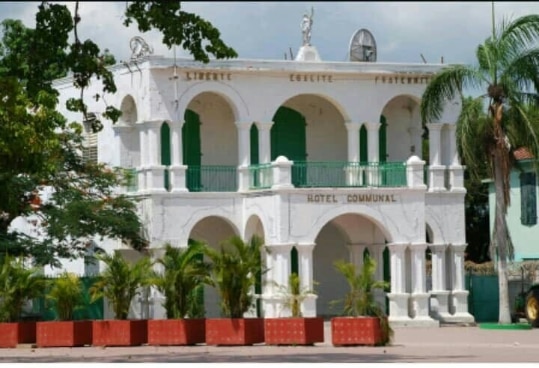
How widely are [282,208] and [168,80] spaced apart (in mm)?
4692

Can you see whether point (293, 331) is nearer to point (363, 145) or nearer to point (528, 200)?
point (363, 145)

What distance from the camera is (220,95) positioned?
4409cm

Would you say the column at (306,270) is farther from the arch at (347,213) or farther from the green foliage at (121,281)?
the green foliage at (121,281)

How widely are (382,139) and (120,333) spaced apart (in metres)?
16.0

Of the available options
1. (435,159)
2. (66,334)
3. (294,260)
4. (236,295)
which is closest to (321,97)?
(435,159)

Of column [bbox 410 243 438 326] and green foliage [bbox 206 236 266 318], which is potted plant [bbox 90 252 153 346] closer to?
green foliage [bbox 206 236 266 318]

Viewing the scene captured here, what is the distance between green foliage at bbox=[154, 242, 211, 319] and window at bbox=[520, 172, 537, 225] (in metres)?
20.7

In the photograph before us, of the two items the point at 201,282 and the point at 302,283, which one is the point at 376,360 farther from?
the point at 302,283

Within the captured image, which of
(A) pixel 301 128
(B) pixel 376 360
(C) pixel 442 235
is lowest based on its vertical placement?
(B) pixel 376 360

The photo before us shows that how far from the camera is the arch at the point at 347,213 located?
4250 centimetres

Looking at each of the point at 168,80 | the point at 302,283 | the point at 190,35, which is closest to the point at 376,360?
the point at 190,35

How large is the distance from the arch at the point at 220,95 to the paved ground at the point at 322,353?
1000 centimetres

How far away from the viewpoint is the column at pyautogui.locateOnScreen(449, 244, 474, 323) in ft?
147

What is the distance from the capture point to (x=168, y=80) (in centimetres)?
4303
